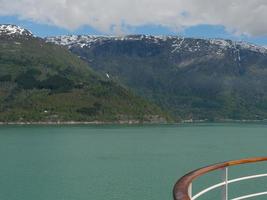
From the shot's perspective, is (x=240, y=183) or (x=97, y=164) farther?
(x=97, y=164)

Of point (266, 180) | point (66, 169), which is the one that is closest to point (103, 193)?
point (266, 180)

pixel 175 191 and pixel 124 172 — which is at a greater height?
pixel 175 191

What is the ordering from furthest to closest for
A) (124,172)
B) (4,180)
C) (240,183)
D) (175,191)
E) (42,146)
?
(42,146)
(124,172)
(4,180)
(240,183)
(175,191)

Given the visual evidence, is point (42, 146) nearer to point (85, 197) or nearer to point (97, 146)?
point (97, 146)

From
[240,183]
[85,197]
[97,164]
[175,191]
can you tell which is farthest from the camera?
[97,164]

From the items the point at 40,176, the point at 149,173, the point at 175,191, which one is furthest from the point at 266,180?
the point at 175,191

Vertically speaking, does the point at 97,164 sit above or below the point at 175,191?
below

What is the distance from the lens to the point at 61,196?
48375mm

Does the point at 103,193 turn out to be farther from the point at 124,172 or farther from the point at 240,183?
the point at 124,172

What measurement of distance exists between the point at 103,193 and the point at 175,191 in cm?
4367

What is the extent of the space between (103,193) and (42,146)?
228 feet

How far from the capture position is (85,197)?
47750 millimetres

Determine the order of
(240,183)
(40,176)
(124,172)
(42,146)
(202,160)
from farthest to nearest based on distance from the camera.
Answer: (42,146) < (202,160) < (124,172) < (40,176) < (240,183)

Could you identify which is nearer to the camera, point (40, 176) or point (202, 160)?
point (40, 176)
